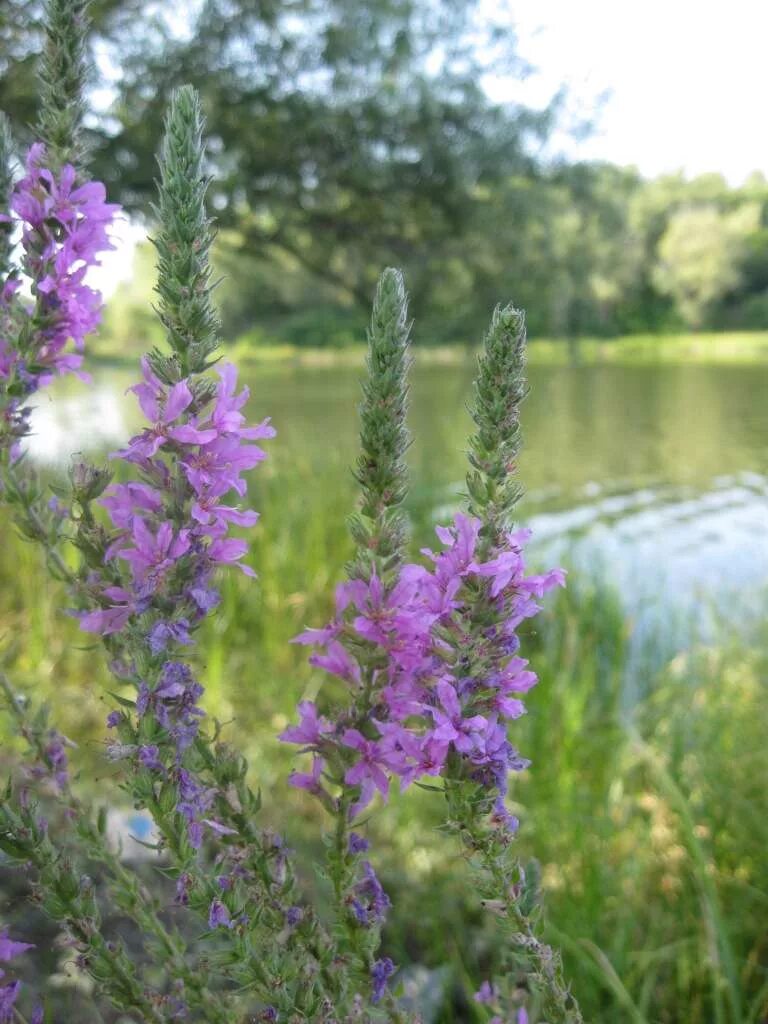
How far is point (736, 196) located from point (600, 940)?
306 ft

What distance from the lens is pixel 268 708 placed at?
543 centimetres

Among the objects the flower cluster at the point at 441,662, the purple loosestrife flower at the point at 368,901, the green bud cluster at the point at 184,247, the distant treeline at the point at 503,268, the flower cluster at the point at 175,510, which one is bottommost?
the purple loosestrife flower at the point at 368,901

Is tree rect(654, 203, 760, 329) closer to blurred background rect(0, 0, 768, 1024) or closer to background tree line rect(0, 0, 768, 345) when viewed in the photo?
blurred background rect(0, 0, 768, 1024)

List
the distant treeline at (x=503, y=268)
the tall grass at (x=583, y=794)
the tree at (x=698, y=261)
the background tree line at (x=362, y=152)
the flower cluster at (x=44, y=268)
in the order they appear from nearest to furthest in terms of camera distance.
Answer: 1. the flower cluster at (x=44, y=268)
2. the tall grass at (x=583, y=794)
3. the background tree line at (x=362, y=152)
4. the distant treeline at (x=503, y=268)
5. the tree at (x=698, y=261)

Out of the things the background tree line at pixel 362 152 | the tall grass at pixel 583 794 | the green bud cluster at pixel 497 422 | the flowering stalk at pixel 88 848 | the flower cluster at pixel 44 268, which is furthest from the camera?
the background tree line at pixel 362 152

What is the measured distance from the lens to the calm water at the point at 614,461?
30.6 feet

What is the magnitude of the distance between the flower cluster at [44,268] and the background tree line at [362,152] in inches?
276

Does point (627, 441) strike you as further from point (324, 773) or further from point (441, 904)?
point (324, 773)

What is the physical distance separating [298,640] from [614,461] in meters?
19.3

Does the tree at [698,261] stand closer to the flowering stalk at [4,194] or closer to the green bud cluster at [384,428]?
the flowering stalk at [4,194]

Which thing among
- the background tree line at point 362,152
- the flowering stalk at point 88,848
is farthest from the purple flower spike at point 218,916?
the background tree line at point 362,152

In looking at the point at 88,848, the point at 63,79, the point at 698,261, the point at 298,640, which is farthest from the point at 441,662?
the point at 698,261

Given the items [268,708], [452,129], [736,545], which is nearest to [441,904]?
[268,708]

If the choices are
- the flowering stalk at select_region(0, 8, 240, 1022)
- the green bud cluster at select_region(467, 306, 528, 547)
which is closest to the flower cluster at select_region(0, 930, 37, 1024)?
the flowering stalk at select_region(0, 8, 240, 1022)
